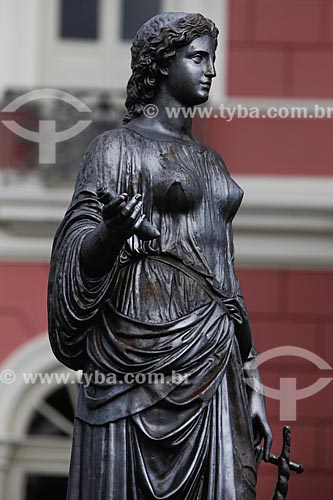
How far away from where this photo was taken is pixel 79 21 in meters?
15.8

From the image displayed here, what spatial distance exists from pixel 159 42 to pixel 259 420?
3.12 ft

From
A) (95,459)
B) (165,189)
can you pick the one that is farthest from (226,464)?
(165,189)

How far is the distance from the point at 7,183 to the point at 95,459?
10.2 m

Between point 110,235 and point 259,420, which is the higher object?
point 110,235

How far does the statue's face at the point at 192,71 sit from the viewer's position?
538cm

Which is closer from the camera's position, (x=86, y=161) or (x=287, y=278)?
(x=86, y=161)

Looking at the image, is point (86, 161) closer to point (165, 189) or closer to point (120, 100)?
point (165, 189)

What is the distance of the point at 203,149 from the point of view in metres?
5.46
